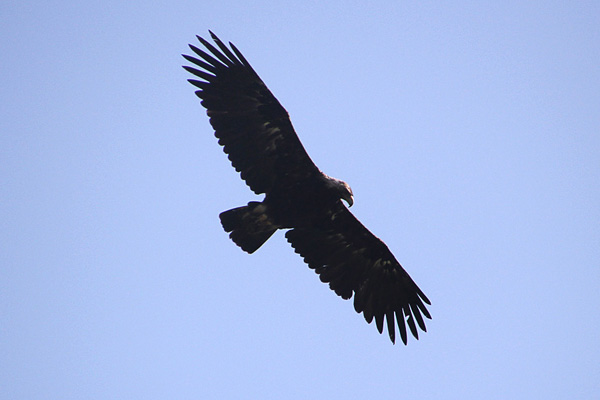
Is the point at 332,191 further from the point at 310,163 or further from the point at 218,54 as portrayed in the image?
the point at 218,54

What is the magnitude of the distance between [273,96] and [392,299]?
Answer: 4.10 metres

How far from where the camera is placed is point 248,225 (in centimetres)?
1102

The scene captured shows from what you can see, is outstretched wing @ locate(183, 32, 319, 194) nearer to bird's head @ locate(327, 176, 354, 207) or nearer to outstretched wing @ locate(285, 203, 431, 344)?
bird's head @ locate(327, 176, 354, 207)

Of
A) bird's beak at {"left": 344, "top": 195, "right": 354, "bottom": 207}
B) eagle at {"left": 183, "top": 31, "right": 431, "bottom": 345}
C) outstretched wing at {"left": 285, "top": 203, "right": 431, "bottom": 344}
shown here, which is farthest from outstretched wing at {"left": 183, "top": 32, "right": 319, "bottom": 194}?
outstretched wing at {"left": 285, "top": 203, "right": 431, "bottom": 344}

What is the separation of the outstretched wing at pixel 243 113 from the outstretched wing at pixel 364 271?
152 centimetres

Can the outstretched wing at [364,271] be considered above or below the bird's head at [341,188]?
below

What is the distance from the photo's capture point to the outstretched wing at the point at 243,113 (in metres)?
10.5

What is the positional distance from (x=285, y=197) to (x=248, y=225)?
0.74 meters

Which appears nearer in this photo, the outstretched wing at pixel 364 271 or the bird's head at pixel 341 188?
the bird's head at pixel 341 188

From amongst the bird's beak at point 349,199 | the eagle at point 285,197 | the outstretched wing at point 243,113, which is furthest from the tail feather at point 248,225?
the bird's beak at point 349,199

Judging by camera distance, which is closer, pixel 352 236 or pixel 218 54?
pixel 218 54

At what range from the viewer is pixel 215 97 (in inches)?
418

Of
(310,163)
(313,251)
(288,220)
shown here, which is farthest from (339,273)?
(310,163)

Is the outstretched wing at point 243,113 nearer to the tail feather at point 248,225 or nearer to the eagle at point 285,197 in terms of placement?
the eagle at point 285,197
